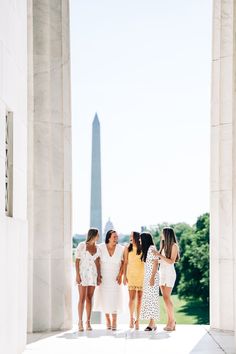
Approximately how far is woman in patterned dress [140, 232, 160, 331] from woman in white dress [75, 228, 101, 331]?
1.26m

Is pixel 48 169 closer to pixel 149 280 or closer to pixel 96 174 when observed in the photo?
pixel 149 280

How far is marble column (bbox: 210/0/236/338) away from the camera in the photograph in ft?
66.7

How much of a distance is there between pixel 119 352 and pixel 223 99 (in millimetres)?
7815

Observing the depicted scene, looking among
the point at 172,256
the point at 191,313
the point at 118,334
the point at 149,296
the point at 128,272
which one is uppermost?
the point at 172,256

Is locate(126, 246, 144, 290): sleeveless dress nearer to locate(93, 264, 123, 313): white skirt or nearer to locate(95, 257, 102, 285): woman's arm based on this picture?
locate(93, 264, 123, 313): white skirt

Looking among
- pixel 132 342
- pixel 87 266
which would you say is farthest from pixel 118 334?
pixel 87 266

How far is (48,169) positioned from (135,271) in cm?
361

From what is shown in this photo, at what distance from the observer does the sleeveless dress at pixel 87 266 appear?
20.1 metres

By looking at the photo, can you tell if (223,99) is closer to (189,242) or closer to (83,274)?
(83,274)

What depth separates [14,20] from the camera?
14836 millimetres

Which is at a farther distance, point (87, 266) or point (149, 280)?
point (87, 266)

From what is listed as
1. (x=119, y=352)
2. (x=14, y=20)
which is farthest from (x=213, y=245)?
(x=14, y=20)

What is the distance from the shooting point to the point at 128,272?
20266mm

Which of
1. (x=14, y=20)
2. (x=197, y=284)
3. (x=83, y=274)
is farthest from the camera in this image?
(x=197, y=284)
